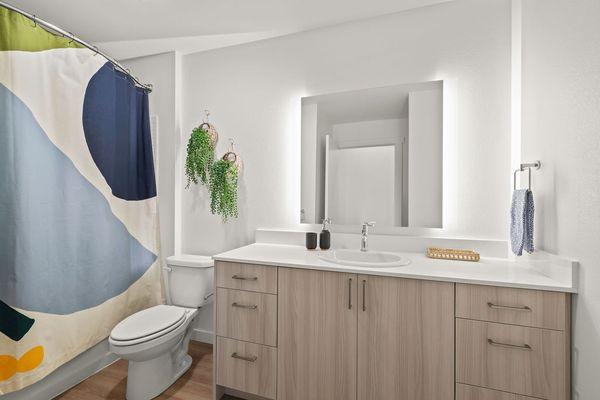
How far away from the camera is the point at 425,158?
1.83m

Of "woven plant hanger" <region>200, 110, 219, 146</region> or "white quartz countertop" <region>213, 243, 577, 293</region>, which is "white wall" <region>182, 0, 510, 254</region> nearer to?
"woven plant hanger" <region>200, 110, 219, 146</region>

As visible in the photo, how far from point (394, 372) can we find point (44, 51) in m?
2.55

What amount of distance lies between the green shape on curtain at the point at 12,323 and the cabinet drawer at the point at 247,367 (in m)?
1.00

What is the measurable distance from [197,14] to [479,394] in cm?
269

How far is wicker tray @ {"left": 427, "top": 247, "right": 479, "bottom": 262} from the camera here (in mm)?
1610

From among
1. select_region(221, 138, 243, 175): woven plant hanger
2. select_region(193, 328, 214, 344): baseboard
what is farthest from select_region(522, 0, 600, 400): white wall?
select_region(193, 328, 214, 344): baseboard

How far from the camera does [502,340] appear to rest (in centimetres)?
120

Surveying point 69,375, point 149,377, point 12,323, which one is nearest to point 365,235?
point 149,377

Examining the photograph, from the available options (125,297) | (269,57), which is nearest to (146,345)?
(125,297)

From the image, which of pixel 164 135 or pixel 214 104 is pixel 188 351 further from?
pixel 214 104

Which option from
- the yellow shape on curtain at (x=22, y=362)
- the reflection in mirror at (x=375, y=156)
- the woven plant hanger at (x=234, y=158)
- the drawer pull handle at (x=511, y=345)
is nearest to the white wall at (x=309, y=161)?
the reflection in mirror at (x=375, y=156)

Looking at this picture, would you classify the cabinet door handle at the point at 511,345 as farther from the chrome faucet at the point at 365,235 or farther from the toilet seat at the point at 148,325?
the toilet seat at the point at 148,325

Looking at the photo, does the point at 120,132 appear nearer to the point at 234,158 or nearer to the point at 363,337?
the point at 234,158

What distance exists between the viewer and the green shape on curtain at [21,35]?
1430 mm
